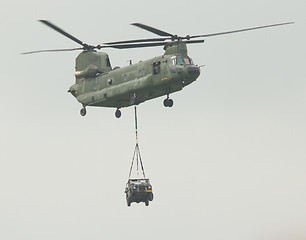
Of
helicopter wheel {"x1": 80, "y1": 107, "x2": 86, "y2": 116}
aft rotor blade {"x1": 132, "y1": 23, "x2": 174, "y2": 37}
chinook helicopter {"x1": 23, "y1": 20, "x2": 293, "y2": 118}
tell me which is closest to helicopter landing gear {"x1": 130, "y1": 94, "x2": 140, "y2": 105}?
chinook helicopter {"x1": 23, "y1": 20, "x2": 293, "y2": 118}

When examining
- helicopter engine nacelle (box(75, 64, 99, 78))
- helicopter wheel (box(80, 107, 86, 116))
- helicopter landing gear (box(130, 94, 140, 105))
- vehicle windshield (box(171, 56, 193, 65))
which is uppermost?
helicopter engine nacelle (box(75, 64, 99, 78))

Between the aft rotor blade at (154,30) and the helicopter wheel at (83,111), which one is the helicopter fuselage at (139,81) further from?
the aft rotor blade at (154,30)

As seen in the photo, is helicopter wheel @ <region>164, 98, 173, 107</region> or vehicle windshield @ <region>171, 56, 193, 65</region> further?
helicopter wheel @ <region>164, 98, 173, 107</region>

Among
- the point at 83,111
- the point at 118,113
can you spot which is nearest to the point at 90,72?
the point at 83,111

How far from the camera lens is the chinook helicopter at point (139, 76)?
232 ft

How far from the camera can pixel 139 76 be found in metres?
72.8

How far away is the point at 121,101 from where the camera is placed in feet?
246

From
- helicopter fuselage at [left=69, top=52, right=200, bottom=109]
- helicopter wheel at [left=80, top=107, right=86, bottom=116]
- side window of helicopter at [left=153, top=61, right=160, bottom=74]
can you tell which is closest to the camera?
helicopter fuselage at [left=69, top=52, right=200, bottom=109]

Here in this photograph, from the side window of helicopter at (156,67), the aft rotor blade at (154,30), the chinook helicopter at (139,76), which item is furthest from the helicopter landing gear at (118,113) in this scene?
the aft rotor blade at (154,30)

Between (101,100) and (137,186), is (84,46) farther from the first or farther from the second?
(137,186)

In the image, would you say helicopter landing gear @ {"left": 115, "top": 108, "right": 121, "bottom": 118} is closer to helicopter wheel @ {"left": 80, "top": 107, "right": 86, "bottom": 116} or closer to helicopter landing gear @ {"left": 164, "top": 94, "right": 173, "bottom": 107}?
helicopter wheel @ {"left": 80, "top": 107, "right": 86, "bottom": 116}

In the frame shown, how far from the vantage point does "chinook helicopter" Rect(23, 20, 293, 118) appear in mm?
70562

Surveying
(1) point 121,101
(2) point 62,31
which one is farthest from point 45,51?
(1) point 121,101

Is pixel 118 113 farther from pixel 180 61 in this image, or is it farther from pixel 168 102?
pixel 180 61
